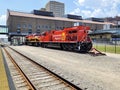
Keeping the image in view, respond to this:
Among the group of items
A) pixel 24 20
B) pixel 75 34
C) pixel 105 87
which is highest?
pixel 24 20

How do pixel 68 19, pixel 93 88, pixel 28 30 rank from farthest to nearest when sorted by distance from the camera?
pixel 68 19 < pixel 28 30 < pixel 93 88

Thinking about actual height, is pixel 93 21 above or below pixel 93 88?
above

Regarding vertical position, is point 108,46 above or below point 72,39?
below

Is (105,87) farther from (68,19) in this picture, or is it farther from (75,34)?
(68,19)

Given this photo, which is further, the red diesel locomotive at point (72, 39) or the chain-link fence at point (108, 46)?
the chain-link fence at point (108, 46)

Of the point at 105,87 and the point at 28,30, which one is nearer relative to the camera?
the point at 105,87

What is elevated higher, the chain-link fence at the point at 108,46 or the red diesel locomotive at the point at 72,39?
the red diesel locomotive at the point at 72,39

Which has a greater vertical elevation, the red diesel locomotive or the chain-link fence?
the red diesel locomotive

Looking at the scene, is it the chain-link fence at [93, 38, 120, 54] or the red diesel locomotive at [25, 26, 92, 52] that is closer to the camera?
the red diesel locomotive at [25, 26, 92, 52]

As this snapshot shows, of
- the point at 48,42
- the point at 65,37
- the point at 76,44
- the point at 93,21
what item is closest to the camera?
the point at 76,44

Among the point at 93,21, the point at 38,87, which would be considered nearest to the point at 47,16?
the point at 93,21

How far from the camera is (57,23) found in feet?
364

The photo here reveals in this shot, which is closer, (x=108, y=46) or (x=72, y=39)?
(x=72, y=39)

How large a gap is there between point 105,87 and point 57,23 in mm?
103209
